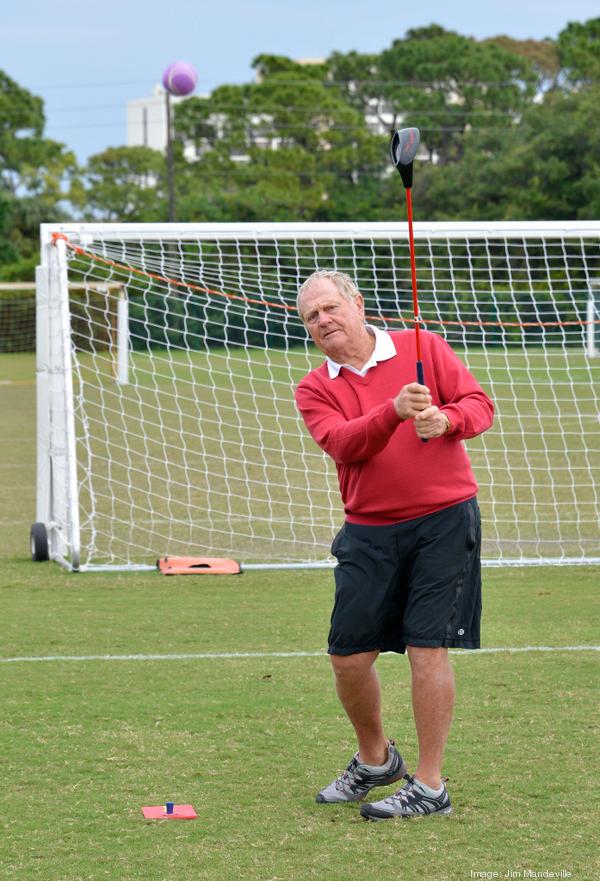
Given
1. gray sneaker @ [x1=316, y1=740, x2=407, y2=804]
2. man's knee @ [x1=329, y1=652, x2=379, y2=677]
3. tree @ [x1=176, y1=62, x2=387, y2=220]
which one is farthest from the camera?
tree @ [x1=176, y1=62, x2=387, y2=220]

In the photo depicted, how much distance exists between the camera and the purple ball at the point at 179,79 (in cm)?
3247

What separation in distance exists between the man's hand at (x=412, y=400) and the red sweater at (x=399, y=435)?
206 millimetres

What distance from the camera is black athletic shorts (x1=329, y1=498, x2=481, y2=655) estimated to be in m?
4.70

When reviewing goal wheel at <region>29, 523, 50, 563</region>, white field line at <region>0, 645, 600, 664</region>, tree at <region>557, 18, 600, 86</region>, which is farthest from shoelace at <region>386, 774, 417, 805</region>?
tree at <region>557, 18, 600, 86</region>

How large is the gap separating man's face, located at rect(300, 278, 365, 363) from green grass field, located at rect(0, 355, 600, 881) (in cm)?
156

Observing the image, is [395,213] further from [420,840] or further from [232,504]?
[420,840]

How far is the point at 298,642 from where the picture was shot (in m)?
7.59

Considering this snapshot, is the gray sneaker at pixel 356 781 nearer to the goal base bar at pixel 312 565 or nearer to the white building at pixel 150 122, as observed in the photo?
the goal base bar at pixel 312 565

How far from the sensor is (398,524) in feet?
15.6

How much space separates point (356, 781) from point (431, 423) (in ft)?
4.33

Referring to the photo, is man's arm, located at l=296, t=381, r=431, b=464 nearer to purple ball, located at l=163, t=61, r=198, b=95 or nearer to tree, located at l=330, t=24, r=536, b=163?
purple ball, located at l=163, t=61, r=198, b=95

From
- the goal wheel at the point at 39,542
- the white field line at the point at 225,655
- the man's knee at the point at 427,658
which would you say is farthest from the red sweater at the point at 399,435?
the goal wheel at the point at 39,542

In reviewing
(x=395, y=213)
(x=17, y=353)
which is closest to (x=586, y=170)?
(x=395, y=213)

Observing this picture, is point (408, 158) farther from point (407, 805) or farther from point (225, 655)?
point (225, 655)
